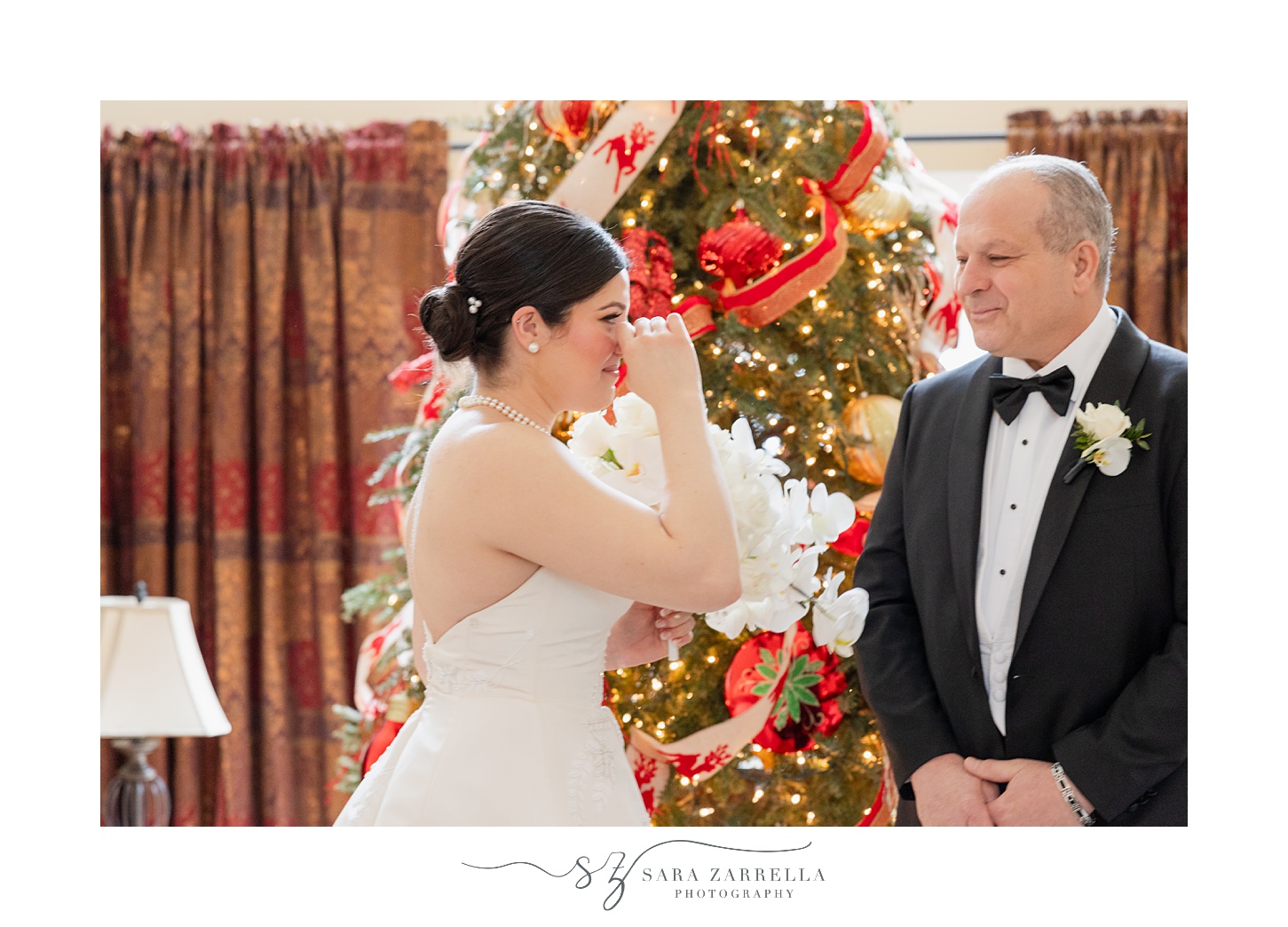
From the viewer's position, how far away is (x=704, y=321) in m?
2.72

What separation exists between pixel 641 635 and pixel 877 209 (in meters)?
1.36

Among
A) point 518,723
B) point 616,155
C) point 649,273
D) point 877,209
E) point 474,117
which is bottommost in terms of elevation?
point 518,723

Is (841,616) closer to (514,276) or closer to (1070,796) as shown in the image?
(1070,796)

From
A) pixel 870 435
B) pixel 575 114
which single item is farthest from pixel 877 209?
pixel 575 114

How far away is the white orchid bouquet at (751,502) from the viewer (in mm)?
1768

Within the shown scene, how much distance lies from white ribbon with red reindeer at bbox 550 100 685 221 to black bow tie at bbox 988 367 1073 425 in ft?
3.41

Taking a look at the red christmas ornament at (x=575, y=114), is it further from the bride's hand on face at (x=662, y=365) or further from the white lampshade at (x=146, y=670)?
the white lampshade at (x=146, y=670)

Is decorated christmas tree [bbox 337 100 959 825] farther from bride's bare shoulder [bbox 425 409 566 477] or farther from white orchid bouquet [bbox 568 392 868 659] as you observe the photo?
bride's bare shoulder [bbox 425 409 566 477]

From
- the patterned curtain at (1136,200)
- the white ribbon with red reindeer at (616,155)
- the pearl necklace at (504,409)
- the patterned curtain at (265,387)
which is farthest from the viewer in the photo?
the patterned curtain at (265,387)

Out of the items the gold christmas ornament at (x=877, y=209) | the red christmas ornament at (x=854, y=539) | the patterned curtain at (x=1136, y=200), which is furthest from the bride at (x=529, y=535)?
the patterned curtain at (x=1136, y=200)

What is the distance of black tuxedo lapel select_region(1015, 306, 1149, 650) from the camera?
190cm

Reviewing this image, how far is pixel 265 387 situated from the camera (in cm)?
390

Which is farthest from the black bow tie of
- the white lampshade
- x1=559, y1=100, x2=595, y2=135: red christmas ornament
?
the white lampshade

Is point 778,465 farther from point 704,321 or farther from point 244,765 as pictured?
point 244,765
